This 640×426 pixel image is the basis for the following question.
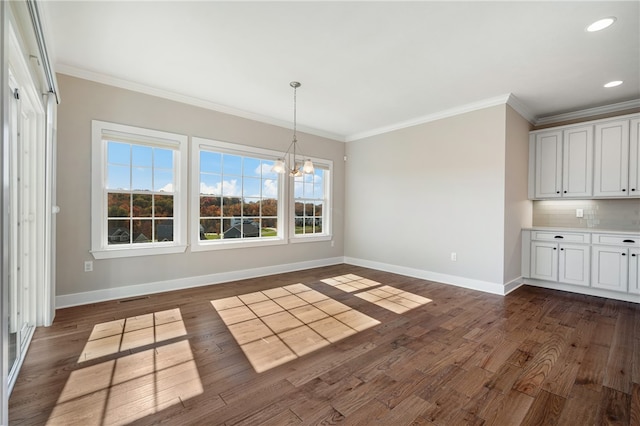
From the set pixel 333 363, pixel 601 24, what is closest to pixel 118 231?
pixel 333 363

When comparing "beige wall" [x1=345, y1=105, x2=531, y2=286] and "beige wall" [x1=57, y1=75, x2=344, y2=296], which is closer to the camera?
"beige wall" [x1=57, y1=75, x2=344, y2=296]

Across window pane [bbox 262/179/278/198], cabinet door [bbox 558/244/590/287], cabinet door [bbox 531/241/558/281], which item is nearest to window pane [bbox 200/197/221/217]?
window pane [bbox 262/179/278/198]

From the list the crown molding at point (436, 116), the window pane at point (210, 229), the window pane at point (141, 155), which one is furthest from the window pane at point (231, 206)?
the crown molding at point (436, 116)

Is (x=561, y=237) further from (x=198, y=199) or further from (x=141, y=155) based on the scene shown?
(x=141, y=155)

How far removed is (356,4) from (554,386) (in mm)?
3101

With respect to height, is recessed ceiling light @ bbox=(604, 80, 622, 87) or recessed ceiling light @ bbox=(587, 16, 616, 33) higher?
recessed ceiling light @ bbox=(587, 16, 616, 33)

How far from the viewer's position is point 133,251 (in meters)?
3.73

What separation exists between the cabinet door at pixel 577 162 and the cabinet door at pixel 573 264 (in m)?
0.84

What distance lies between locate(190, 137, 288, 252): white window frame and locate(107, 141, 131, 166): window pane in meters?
0.77

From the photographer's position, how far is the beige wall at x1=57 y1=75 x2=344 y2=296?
10.9 feet

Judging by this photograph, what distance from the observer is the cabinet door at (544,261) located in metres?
4.28

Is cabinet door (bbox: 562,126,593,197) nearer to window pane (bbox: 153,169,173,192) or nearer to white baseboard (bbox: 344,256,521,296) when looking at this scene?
white baseboard (bbox: 344,256,521,296)

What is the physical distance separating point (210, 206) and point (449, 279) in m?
3.90


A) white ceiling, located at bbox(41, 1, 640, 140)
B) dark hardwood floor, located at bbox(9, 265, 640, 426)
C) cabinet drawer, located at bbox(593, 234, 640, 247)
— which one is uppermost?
white ceiling, located at bbox(41, 1, 640, 140)
